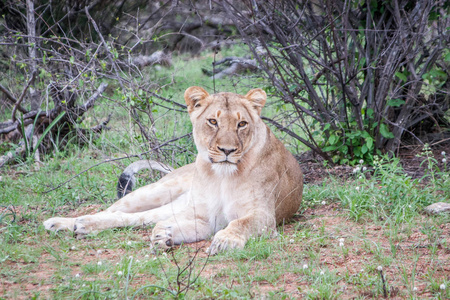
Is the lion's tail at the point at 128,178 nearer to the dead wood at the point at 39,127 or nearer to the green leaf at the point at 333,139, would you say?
the dead wood at the point at 39,127

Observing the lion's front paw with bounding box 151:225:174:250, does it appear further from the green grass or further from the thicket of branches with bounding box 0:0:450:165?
the thicket of branches with bounding box 0:0:450:165

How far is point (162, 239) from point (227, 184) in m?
0.67

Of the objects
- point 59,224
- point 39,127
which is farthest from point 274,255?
point 39,127

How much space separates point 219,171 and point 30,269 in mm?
1440

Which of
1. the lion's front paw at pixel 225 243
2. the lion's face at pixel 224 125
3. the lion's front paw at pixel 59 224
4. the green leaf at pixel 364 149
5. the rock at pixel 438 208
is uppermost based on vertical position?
the lion's face at pixel 224 125

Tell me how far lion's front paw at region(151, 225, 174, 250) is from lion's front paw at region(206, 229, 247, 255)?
291 millimetres

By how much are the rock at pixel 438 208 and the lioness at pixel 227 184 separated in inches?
39.3

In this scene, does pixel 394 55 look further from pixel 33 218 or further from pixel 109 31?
pixel 109 31

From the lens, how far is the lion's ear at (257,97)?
161 inches

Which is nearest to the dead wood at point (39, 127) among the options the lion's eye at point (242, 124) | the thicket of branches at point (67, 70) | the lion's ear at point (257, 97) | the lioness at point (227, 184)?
the thicket of branches at point (67, 70)

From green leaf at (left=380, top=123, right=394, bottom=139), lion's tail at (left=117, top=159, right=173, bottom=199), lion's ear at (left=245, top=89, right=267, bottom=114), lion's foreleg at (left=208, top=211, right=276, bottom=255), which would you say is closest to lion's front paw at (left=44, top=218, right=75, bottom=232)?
lion's tail at (left=117, top=159, right=173, bottom=199)

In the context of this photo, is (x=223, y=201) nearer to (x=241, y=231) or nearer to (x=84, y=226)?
(x=241, y=231)

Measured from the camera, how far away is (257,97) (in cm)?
411

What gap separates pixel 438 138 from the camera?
5941 millimetres
